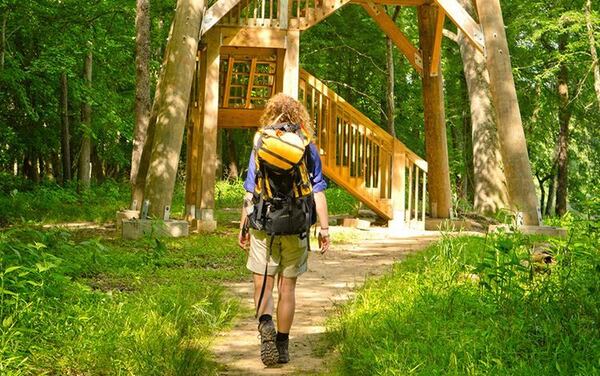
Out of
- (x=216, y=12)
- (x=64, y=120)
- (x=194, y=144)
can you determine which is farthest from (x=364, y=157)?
(x=64, y=120)

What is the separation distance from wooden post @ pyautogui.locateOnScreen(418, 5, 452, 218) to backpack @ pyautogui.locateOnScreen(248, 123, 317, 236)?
12.5 metres

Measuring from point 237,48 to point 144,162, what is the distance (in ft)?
12.2

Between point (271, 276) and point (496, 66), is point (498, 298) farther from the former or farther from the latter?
point (496, 66)

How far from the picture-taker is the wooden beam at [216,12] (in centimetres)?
1405

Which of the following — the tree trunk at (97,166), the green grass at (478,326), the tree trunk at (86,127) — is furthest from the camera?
the tree trunk at (97,166)

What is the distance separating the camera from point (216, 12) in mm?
14125

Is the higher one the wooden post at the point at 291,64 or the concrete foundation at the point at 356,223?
the wooden post at the point at 291,64

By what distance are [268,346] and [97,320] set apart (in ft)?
3.69

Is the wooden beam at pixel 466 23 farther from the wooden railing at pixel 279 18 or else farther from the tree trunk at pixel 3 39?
the tree trunk at pixel 3 39

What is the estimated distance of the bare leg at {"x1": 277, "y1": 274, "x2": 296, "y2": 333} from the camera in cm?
575

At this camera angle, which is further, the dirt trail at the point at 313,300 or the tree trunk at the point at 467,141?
the tree trunk at the point at 467,141

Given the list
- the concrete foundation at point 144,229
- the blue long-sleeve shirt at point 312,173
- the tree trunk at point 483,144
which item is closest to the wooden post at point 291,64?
the concrete foundation at point 144,229

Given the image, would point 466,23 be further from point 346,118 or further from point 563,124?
point 563,124

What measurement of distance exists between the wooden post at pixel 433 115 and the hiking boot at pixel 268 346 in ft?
41.5
